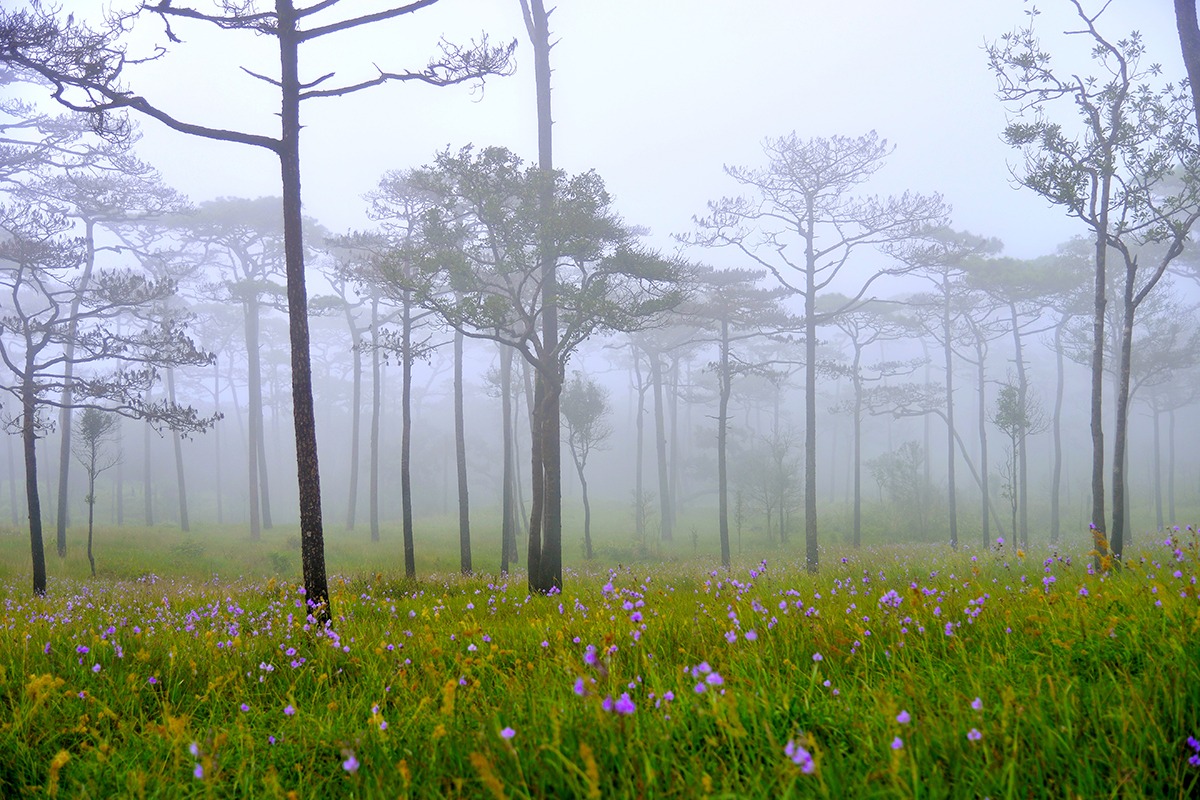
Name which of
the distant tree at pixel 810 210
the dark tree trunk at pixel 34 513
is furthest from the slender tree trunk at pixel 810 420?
the dark tree trunk at pixel 34 513

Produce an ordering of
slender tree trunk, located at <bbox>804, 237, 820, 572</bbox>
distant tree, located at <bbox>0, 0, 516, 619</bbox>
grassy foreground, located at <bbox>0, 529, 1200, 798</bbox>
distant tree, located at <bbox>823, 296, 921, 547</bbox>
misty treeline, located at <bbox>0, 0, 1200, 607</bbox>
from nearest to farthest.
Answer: grassy foreground, located at <bbox>0, 529, 1200, 798</bbox> → distant tree, located at <bbox>0, 0, 516, 619</bbox> → misty treeline, located at <bbox>0, 0, 1200, 607</bbox> → slender tree trunk, located at <bbox>804, 237, 820, 572</bbox> → distant tree, located at <bbox>823, 296, 921, 547</bbox>

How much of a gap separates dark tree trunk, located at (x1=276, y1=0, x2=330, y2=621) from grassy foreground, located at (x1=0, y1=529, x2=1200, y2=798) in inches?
54.3

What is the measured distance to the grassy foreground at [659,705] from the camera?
6.50ft

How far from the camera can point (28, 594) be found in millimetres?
12062

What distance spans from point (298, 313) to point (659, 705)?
598cm

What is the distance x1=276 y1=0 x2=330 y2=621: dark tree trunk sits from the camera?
6.59 meters

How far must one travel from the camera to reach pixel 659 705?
8.18ft

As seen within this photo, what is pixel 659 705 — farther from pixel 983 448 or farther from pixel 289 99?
pixel 983 448

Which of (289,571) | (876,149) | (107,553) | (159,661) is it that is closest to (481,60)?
(159,661)

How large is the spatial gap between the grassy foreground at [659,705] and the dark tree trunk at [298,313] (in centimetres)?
138

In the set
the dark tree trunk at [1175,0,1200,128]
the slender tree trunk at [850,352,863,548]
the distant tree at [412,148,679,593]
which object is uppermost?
the dark tree trunk at [1175,0,1200,128]

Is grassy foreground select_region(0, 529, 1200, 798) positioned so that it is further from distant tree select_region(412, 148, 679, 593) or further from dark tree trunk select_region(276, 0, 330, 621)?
distant tree select_region(412, 148, 679, 593)

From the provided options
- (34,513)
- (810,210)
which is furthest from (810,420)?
(34,513)

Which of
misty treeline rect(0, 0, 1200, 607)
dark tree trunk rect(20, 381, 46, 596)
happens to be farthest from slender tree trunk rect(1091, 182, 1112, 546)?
dark tree trunk rect(20, 381, 46, 596)
